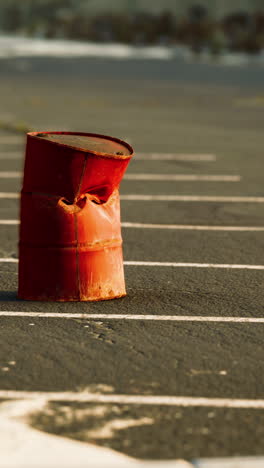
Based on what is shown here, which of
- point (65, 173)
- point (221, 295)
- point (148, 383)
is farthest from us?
point (221, 295)

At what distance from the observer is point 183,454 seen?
4473 mm

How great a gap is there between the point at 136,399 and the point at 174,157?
1104 cm

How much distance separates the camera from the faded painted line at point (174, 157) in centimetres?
1577

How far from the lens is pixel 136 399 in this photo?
5176mm

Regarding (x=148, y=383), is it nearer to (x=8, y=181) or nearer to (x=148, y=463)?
(x=148, y=463)

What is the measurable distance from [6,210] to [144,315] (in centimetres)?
455

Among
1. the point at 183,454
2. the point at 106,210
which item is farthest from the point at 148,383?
the point at 106,210

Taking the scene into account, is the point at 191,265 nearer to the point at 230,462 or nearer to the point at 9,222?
the point at 9,222

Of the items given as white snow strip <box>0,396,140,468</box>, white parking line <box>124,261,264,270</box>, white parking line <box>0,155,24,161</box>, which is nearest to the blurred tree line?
white parking line <box>0,155,24,161</box>

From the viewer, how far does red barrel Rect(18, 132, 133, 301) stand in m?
6.68

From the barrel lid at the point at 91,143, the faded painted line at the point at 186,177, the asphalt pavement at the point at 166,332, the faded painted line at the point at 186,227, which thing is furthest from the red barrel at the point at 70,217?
the faded painted line at the point at 186,177

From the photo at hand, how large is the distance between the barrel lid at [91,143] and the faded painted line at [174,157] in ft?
28.3

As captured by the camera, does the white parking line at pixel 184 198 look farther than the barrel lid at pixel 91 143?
Yes

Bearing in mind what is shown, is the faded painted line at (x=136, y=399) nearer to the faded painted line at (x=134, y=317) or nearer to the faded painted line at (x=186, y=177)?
the faded painted line at (x=134, y=317)
